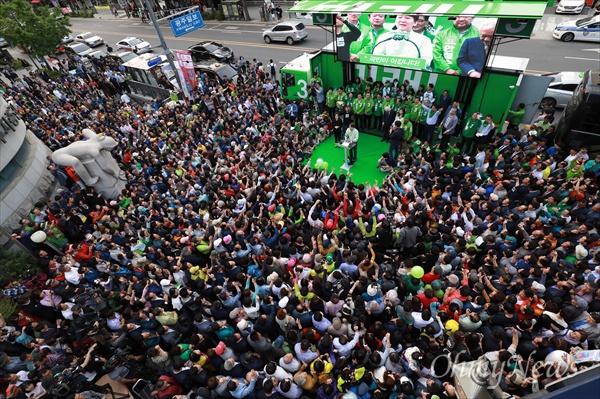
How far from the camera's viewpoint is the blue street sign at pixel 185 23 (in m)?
13.8

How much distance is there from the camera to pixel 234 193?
29.8ft

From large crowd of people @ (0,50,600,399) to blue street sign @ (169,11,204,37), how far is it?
696 centimetres

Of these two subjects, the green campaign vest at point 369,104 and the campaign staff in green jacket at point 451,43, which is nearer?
the campaign staff in green jacket at point 451,43

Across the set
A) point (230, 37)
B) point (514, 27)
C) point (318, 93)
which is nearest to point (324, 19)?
point (318, 93)

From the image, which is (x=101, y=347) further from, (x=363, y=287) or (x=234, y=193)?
(x=363, y=287)

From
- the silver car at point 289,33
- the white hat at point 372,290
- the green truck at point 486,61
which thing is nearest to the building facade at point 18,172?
the green truck at point 486,61

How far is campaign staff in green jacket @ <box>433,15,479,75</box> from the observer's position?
29.9ft

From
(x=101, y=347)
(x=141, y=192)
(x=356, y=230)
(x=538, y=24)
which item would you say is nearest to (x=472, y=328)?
(x=356, y=230)

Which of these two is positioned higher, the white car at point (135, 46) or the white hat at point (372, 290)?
the white hat at point (372, 290)

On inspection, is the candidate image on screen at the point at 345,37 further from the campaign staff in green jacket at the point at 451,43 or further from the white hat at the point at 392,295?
the white hat at the point at 392,295

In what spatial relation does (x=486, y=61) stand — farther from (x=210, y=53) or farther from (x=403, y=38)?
(x=210, y=53)

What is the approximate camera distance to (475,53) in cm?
923

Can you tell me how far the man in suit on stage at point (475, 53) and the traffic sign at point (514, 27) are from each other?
27cm

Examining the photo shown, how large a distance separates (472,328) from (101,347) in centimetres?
714
